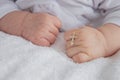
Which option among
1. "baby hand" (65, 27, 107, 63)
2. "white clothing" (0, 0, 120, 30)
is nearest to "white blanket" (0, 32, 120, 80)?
"baby hand" (65, 27, 107, 63)

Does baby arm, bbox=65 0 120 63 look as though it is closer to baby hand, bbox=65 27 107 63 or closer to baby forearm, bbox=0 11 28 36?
baby hand, bbox=65 27 107 63

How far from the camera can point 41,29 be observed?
2.04ft

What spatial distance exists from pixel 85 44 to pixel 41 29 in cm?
12

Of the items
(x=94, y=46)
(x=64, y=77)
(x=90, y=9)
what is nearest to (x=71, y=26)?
(x=90, y=9)

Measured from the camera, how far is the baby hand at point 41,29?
2.01ft

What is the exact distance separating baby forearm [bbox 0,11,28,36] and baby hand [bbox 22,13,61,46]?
0.05 feet

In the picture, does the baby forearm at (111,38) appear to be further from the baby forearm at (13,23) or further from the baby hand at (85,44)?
the baby forearm at (13,23)

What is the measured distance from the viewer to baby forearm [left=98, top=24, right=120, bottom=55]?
60 centimetres

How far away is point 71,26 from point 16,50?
0.23m

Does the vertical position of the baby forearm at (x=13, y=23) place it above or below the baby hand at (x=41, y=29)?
below

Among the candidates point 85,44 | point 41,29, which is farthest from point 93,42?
point 41,29

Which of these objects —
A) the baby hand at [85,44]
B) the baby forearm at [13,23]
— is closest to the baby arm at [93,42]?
the baby hand at [85,44]

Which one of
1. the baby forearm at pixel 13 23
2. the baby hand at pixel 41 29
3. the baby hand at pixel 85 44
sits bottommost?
the baby forearm at pixel 13 23

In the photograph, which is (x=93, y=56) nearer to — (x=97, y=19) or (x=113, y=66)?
(x=113, y=66)
